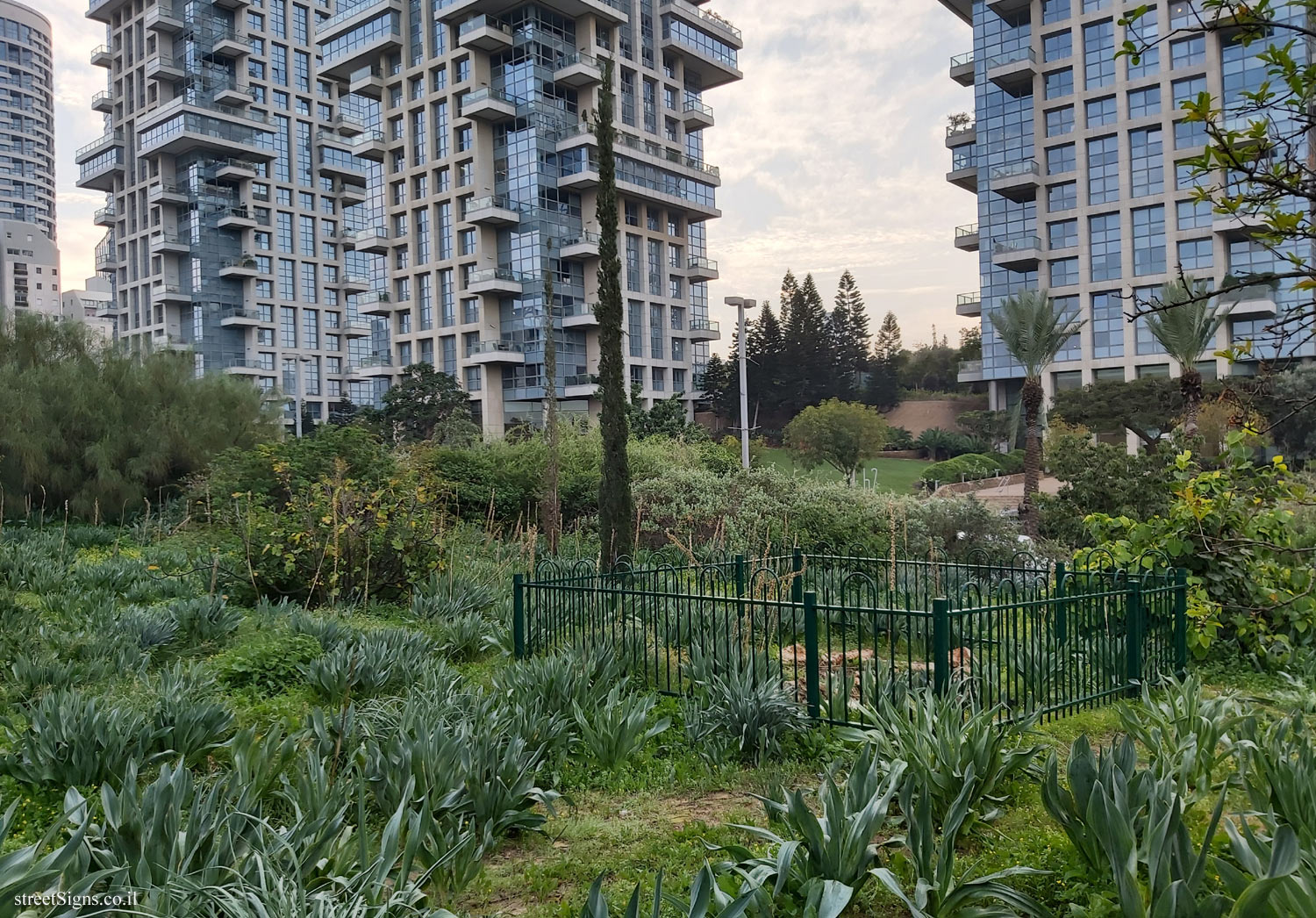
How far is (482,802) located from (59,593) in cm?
903

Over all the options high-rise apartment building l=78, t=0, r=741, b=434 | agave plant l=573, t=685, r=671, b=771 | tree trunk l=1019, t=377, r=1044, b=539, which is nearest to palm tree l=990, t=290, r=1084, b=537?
tree trunk l=1019, t=377, r=1044, b=539

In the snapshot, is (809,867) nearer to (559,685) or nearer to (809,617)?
(809,617)

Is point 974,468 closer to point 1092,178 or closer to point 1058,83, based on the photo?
point 1092,178

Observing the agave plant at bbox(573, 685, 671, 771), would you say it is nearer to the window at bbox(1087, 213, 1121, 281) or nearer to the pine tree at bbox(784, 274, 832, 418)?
the window at bbox(1087, 213, 1121, 281)

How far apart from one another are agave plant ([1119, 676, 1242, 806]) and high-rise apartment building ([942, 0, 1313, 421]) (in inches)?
1800

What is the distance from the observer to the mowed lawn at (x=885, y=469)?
45688 millimetres

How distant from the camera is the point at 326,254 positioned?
241ft

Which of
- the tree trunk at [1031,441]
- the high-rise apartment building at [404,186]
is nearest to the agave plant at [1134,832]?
the tree trunk at [1031,441]

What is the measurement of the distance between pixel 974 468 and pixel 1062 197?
18560 millimetres

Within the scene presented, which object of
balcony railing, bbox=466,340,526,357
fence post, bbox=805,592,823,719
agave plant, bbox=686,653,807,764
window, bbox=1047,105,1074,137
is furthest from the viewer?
balcony railing, bbox=466,340,526,357

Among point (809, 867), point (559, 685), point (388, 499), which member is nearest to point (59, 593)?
point (388, 499)

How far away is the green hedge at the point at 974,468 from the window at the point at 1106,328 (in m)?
7.05

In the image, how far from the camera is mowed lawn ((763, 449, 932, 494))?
45688 millimetres

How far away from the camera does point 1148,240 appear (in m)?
49.1
